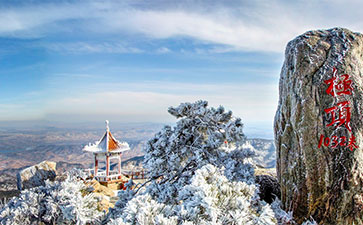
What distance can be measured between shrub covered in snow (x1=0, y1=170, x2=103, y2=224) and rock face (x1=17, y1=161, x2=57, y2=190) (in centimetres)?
607

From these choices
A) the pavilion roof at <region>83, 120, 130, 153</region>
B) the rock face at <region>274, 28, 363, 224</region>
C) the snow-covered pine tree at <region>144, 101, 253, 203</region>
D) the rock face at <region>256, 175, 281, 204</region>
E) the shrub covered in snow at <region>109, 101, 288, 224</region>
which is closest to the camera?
the shrub covered in snow at <region>109, 101, 288, 224</region>

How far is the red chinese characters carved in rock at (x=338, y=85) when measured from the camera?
3.72 m

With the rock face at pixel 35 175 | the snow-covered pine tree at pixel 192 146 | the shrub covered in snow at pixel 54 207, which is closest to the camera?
the shrub covered in snow at pixel 54 207

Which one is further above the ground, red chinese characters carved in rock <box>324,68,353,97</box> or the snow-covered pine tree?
red chinese characters carved in rock <box>324,68,353,97</box>

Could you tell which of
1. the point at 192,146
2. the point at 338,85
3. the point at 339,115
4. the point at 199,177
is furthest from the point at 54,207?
the point at 338,85

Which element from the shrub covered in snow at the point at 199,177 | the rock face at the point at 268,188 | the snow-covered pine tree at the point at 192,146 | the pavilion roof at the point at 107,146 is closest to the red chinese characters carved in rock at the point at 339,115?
the shrub covered in snow at the point at 199,177

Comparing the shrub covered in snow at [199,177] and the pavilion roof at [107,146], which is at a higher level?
the shrub covered in snow at [199,177]

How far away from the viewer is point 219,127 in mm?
5430

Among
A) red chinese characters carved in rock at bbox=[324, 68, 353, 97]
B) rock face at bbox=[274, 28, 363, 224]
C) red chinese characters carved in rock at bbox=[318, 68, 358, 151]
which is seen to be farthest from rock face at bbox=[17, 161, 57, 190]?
red chinese characters carved in rock at bbox=[324, 68, 353, 97]

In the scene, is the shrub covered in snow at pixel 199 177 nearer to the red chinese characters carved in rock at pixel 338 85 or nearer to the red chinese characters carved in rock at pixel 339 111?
the red chinese characters carved in rock at pixel 339 111

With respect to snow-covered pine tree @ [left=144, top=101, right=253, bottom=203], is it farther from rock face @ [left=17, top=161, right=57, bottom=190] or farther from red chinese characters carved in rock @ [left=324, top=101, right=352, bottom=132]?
rock face @ [left=17, top=161, right=57, bottom=190]

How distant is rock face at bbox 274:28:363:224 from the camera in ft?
12.0

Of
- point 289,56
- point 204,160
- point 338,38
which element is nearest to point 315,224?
point 204,160

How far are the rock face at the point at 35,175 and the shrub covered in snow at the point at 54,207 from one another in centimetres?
607
